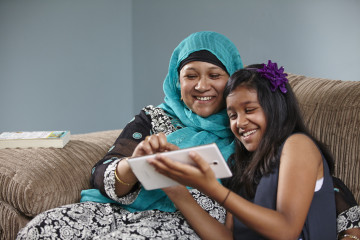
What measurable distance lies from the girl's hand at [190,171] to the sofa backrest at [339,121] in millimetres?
720

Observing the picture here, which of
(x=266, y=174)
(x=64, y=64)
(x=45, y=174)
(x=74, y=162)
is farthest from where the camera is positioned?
(x=64, y=64)

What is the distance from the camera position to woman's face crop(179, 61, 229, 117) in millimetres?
1672

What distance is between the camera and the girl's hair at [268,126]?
139 cm

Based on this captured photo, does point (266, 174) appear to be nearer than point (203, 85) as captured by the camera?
Yes

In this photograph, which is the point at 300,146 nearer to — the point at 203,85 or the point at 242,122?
the point at 242,122

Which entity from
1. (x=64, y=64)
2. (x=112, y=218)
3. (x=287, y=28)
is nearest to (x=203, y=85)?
(x=112, y=218)

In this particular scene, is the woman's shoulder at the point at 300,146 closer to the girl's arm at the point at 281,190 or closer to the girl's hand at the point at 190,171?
the girl's arm at the point at 281,190

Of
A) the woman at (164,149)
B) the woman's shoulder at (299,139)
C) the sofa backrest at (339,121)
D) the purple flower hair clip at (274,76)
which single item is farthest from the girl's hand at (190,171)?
the sofa backrest at (339,121)

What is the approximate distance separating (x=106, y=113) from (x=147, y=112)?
5.90 feet

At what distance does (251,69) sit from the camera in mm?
1509

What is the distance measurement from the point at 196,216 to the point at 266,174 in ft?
0.84

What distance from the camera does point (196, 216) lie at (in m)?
1.43

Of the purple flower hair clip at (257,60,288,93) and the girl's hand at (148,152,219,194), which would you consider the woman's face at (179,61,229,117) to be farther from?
the girl's hand at (148,152,219,194)

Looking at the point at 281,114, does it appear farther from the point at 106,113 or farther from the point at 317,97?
the point at 106,113
